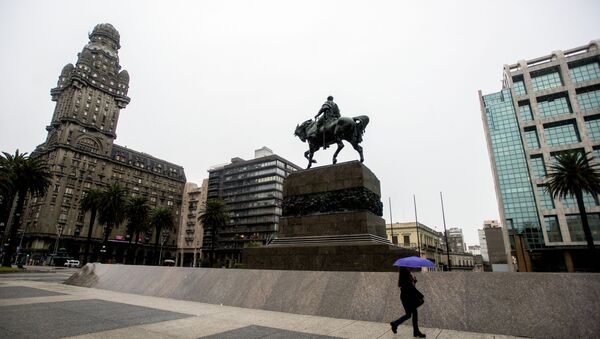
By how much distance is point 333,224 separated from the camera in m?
13.2

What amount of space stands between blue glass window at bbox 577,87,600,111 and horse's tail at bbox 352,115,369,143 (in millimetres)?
57142

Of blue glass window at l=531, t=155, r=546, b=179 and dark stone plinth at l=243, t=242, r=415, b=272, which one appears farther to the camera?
blue glass window at l=531, t=155, r=546, b=179

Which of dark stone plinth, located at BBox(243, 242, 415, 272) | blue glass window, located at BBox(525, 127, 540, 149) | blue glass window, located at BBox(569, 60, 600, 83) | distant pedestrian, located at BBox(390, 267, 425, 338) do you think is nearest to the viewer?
distant pedestrian, located at BBox(390, 267, 425, 338)

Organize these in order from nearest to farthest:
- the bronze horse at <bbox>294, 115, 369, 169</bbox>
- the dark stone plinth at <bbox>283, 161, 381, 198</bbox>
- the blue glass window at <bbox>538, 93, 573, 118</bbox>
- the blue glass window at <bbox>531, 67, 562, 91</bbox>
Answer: the dark stone plinth at <bbox>283, 161, 381, 198</bbox> < the bronze horse at <bbox>294, 115, 369, 169</bbox> < the blue glass window at <bbox>538, 93, 573, 118</bbox> < the blue glass window at <bbox>531, 67, 562, 91</bbox>

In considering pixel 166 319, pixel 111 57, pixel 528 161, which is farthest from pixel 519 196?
pixel 111 57

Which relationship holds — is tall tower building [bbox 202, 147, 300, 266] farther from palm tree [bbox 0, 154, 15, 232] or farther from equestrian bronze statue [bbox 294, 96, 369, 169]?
equestrian bronze statue [bbox 294, 96, 369, 169]

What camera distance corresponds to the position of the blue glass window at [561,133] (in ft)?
165

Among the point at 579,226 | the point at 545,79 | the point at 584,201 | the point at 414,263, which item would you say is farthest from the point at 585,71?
the point at 414,263

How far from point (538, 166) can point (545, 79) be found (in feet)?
56.3

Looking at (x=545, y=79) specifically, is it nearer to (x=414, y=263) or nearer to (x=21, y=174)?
(x=414, y=263)

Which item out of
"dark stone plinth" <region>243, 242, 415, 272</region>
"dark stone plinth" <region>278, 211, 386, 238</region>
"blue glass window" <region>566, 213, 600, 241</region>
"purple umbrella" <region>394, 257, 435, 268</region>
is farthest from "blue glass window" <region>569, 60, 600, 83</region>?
"purple umbrella" <region>394, 257, 435, 268</region>

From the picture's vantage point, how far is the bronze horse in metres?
15.1

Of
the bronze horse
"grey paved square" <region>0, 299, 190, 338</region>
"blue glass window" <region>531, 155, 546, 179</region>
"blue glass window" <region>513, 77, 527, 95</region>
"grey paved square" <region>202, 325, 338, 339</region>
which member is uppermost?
"blue glass window" <region>513, 77, 527, 95</region>

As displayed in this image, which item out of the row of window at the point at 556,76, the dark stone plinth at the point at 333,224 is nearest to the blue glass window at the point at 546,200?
the row of window at the point at 556,76
